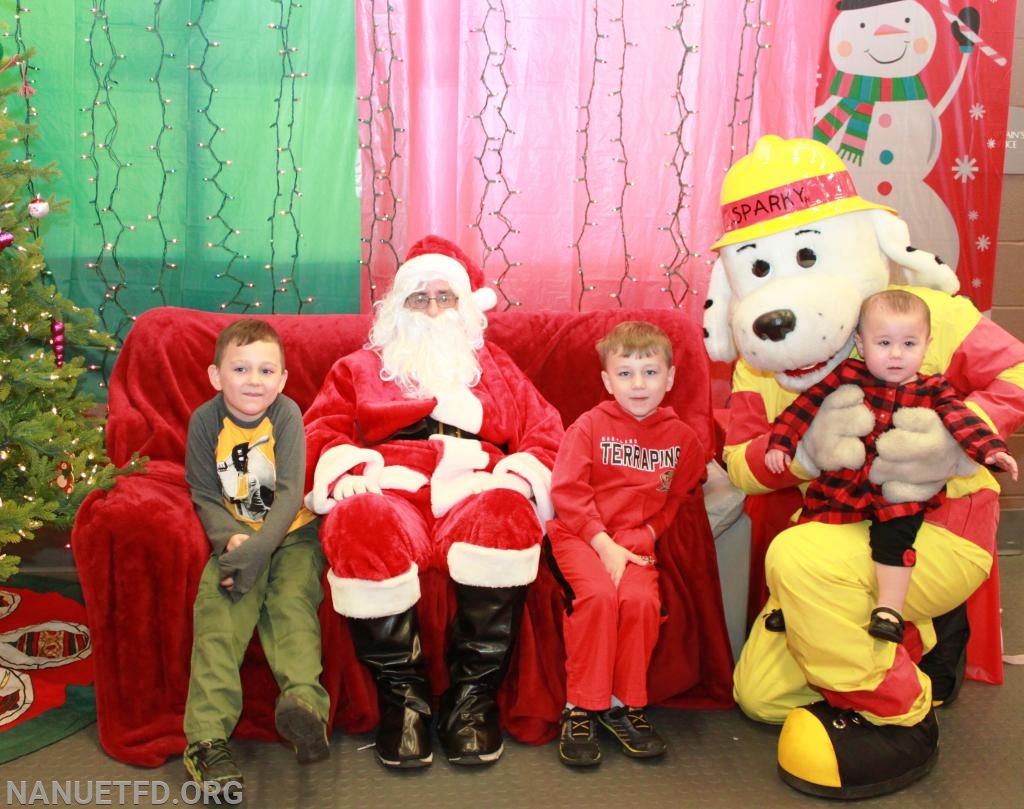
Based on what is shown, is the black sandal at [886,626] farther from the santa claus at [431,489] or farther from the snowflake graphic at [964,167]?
the snowflake graphic at [964,167]

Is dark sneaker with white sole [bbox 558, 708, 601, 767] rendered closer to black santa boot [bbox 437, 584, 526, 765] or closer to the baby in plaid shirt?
black santa boot [bbox 437, 584, 526, 765]

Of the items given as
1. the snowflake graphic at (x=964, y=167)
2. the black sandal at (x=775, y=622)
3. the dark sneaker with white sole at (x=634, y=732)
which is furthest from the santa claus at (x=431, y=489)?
the snowflake graphic at (x=964, y=167)

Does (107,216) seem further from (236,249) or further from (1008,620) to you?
(1008,620)

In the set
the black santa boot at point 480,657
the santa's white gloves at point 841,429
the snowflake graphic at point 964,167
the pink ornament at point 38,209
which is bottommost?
the black santa boot at point 480,657

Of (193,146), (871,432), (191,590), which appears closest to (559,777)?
(191,590)

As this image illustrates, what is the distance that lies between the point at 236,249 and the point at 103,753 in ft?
5.13

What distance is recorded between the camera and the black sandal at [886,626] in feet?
6.30

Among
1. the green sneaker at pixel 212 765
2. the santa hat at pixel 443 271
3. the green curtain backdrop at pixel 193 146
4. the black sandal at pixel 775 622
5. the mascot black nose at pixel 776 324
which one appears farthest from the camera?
the green curtain backdrop at pixel 193 146

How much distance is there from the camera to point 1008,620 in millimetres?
2848

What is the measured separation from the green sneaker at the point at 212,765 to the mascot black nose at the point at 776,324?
57.0 inches

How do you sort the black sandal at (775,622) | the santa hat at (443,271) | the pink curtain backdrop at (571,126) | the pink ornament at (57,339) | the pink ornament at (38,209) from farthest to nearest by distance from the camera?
the pink curtain backdrop at (571,126) < the santa hat at (443,271) < the pink ornament at (57,339) < the pink ornament at (38,209) < the black sandal at (775,622)

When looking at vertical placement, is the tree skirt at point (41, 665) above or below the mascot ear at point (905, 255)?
below

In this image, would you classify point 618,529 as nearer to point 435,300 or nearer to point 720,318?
point 720,318

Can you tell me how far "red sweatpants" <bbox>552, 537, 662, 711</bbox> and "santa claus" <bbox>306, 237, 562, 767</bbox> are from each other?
14cm
